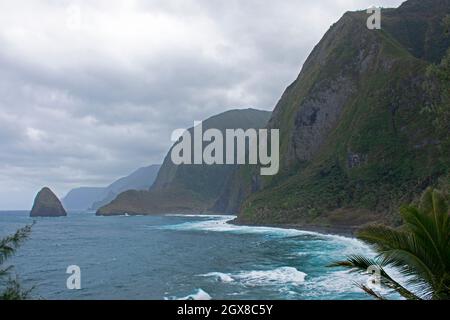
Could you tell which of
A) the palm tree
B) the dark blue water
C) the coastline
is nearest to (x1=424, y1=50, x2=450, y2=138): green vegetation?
the palm tree

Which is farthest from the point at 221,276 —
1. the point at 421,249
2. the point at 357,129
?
the point at 357,129

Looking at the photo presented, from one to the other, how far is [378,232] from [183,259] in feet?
154

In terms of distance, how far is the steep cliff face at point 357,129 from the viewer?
10719 centimetres

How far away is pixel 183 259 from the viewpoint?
5488 centimetres

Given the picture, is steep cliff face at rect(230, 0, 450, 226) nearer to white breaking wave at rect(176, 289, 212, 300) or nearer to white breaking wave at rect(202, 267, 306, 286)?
white breaking wave at rect(202, 267, 306, 286)

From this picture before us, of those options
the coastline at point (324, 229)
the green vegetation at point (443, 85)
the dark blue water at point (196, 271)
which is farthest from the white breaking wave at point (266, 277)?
the coastline at point (324, 229)

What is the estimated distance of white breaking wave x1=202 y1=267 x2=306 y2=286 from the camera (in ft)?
115

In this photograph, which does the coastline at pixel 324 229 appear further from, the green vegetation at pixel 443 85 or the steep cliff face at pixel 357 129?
the green vegetation at pixel 443 85

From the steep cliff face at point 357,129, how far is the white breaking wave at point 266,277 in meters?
52.5

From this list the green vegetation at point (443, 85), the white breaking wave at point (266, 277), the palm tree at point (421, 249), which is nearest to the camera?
the palm tree at point (421, 249)

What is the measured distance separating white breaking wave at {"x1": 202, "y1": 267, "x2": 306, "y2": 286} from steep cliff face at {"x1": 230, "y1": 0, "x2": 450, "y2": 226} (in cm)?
5246

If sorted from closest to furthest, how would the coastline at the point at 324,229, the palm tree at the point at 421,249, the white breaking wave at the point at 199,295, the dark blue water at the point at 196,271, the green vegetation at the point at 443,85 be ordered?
the palm tree at the point at 421,249 → the green vegetation at the point at 443,85 → the white breaking wave at the point at 199,295 → the dark blue water at the point at 196,271 → the coastline at the point at 324,229
